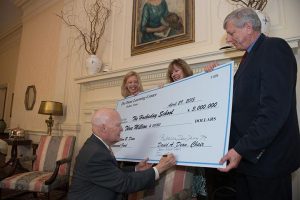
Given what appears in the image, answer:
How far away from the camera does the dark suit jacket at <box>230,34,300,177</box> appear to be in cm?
130

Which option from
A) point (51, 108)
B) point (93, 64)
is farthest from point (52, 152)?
point (93, 64)

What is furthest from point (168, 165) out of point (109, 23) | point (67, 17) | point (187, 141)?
point (67, 17)

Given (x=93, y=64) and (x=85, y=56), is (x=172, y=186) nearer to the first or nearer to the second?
(x=93, y=64)

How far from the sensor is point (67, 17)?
505 centimetres

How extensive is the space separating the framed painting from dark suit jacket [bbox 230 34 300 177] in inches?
65.2

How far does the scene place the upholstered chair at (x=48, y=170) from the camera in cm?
290

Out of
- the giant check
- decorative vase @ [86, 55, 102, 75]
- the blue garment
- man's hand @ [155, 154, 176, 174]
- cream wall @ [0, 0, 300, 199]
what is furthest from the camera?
decorative vase @ [86, 55, 102, 75]

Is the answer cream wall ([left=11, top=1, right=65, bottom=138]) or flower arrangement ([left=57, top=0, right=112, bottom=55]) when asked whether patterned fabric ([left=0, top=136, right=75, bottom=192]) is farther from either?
flower arrangement ([left=57, top=0, right=112, bottom=55])

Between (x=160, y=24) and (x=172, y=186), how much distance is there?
7.38ft

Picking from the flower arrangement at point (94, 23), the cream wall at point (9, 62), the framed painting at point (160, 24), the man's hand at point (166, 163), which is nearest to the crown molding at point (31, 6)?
the cream wall at point (9, 62)

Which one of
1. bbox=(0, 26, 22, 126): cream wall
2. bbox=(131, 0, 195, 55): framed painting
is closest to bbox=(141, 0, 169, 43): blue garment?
bbox=(131, 0, 195, 55): framed painting

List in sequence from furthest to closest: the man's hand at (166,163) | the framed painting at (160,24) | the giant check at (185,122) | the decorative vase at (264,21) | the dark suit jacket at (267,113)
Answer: the framed painting at (160,24)
the decorative vase at (264,21)
the man's hand at (166,163)
the giant check at (185,122)
the dark suit jacket at (267,113)

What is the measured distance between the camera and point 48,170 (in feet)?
11.5

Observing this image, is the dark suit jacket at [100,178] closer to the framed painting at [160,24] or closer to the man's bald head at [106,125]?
the man's bald head at [106,125]
